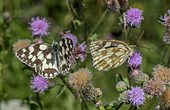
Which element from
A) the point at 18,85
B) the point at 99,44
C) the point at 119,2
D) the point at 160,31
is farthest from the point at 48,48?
the point at 160,31

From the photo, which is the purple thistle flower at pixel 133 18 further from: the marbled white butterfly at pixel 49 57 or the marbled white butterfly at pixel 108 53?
the marbled white butterfly at pixel 49 57

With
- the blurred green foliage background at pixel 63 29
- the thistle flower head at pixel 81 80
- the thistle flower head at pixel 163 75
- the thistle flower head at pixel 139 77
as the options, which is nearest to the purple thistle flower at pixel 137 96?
the thistle flower head at pixel 139 77

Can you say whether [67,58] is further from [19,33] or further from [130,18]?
[19,33]

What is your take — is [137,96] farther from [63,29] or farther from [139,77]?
[63,29]

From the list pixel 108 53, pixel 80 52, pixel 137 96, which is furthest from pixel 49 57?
pixel 137 96

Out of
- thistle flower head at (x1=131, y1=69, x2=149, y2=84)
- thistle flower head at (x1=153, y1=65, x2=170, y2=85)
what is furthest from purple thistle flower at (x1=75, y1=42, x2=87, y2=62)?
thistle flower head at (x1=153, y1=65, x2=170, y2=85)

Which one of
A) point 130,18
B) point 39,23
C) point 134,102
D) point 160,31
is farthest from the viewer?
point 160,31
